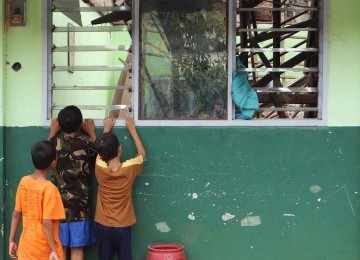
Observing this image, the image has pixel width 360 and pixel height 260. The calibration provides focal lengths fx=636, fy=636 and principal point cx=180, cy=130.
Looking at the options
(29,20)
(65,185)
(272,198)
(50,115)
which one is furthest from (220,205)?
(29,20)

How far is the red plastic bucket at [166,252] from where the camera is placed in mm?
4840

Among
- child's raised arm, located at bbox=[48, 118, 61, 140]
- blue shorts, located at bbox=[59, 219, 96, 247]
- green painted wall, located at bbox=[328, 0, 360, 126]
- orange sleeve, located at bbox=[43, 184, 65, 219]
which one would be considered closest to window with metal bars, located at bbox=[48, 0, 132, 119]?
child's raised arm, located at bbox=[48, 118, 61, 140]

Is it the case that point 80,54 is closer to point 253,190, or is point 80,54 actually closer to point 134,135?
point 134,135

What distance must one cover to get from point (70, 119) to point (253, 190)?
1.56 metres

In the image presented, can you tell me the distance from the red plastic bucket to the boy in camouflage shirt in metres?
0.52

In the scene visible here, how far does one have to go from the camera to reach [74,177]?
4910 millimetres

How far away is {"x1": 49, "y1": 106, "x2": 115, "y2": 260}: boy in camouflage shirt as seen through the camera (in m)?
4.89

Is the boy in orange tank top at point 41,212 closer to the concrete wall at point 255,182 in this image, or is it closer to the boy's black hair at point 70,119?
the boy's black hair at point 70,119

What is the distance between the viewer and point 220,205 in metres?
A: 5.14

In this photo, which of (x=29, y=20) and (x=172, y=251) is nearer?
(x=172, y=251)

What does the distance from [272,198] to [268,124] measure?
23.5 inches

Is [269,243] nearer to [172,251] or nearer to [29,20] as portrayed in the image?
[172,251]

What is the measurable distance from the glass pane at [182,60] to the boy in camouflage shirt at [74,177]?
1.84 ft

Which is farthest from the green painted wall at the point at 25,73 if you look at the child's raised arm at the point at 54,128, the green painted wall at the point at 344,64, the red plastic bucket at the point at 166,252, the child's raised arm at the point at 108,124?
the green painted wall at the point at 344,64
